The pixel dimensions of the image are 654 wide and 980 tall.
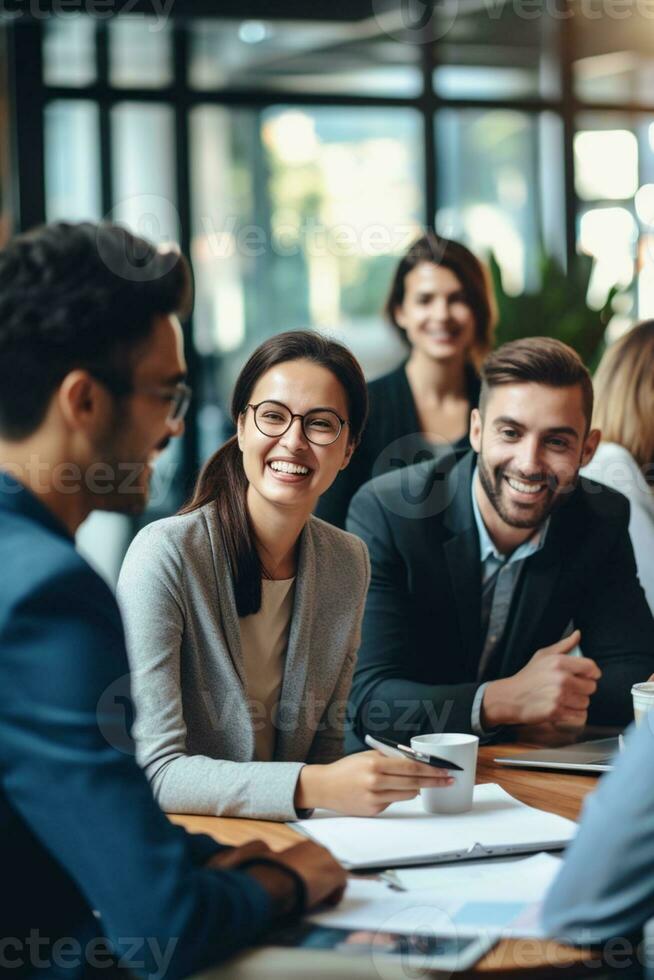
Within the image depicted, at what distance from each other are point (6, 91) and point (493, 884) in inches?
189

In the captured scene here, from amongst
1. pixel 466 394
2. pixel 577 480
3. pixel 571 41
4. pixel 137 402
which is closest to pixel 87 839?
pixel 137 402

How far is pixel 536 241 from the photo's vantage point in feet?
20.6

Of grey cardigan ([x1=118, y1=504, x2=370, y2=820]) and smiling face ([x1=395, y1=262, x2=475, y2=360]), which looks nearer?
grey cardigan ([x1=118, y1=504, x2=370, y2=820])

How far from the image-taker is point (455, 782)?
1.51 meters

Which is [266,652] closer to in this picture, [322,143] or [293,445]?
[293,445]

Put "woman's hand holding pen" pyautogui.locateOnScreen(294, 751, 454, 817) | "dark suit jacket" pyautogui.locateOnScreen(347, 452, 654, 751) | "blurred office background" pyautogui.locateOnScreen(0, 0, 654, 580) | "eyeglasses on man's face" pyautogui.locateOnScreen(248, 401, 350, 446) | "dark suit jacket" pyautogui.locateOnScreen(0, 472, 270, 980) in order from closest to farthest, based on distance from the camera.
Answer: "dark suit jacket" pyautogui.locateOnScreen(0, 472, 270, 980)
"woman's hand holding pen" pyautogui.locateOnScreen(294, 751, 454, 817)
"eyeglasses on man's face" pyautogui.locateOnScreen(248, 401, 350, 446)
"dark suit jacket" pyautogui.locateOnScreen(347, 452, 654, 751)
"blurred office background" pyautogui.locateOnScreen(0, 0, 654, 580)

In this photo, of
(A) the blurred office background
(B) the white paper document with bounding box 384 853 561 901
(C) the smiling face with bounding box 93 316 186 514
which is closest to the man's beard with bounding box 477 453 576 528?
(B) the white paper document with bounding box 384 853 561 901

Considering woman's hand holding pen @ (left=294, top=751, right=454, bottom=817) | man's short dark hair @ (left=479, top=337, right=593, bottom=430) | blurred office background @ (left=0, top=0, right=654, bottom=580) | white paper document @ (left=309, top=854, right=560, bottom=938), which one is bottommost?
white paper document @ (left=309, top=854, right=560, bottom=938)

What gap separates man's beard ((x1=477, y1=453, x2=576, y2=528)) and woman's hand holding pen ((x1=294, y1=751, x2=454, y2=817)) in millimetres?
913

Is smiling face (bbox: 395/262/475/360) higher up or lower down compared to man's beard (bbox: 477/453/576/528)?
higher up

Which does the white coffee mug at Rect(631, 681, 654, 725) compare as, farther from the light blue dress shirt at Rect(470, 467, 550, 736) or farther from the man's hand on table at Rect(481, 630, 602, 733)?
the light blue dress shirt at Rect(470, 467, 550, 736)

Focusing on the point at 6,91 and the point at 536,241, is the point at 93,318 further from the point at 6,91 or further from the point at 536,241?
the point at 536,241

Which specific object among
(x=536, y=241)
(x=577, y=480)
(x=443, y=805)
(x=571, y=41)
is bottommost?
(x=443, y=805)

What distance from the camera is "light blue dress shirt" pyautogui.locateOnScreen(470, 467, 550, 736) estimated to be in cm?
235
